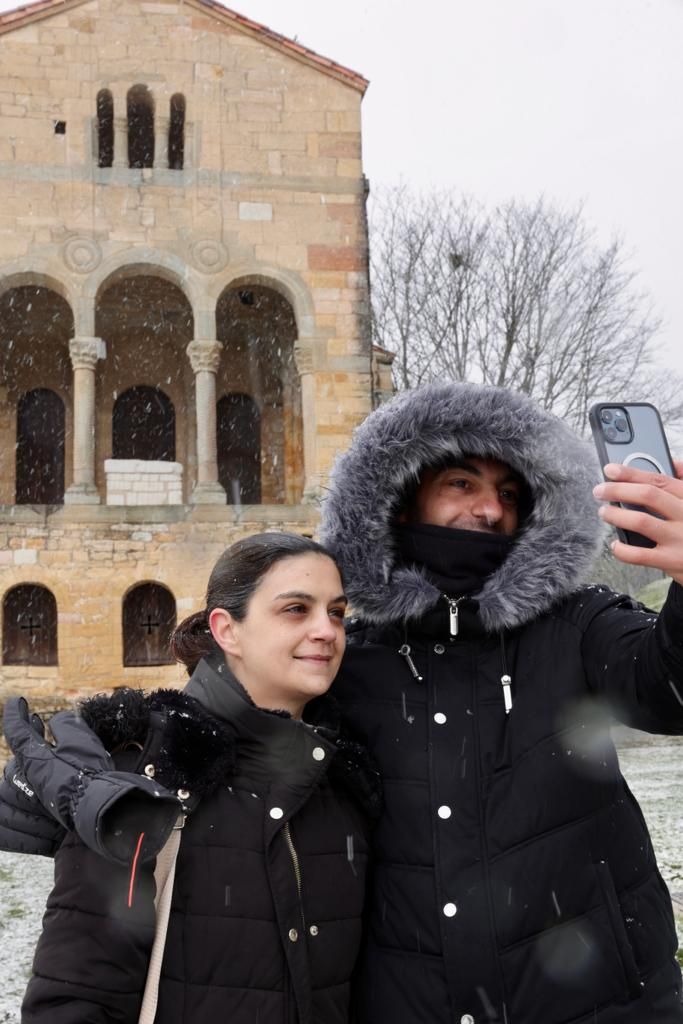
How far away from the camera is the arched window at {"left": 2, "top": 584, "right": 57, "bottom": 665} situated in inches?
516

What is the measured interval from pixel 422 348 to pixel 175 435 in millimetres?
8213

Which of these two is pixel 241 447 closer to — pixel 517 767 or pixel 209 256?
pixel 209 256

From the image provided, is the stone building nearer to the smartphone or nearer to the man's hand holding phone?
the smartphone

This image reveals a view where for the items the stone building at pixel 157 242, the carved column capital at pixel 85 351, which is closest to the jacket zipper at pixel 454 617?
the stone building at pixel 157 242

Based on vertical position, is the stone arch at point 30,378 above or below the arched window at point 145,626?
above

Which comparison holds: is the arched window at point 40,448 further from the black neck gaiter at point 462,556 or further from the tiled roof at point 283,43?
the black neck gaiter at point 462,556

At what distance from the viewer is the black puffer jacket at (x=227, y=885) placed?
1.75 meters

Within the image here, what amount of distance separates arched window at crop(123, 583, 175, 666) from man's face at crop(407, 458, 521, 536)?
11.4 metres

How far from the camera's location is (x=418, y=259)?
23.0m

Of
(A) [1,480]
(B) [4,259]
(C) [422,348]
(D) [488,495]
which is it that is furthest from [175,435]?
(D) [488,495]

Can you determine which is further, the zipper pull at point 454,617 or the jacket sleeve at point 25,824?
the zipper pull at point 454,617

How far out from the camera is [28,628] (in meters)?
13.1

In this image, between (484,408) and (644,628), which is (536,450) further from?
→ (644,628)

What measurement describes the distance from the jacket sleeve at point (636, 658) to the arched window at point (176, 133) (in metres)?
13.1
